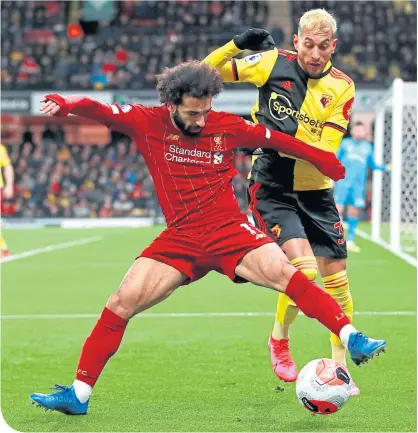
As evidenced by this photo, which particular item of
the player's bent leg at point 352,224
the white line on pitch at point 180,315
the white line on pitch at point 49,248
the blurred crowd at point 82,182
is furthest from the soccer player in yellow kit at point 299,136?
the blurred crowd at point 82,182

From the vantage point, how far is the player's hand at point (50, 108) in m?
4.88

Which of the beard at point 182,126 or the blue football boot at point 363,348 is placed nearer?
the blue football boot at point 363,348

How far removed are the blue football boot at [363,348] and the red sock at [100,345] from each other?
124 cm

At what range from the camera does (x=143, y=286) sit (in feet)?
16.6

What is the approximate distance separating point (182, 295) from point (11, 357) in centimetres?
412

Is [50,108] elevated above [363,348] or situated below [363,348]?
above

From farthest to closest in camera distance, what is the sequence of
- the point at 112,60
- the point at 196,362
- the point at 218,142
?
the point at 112,60 < the point at 196,362 < the point at 218,142

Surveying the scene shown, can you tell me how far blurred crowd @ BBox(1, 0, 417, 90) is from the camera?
31391 millimetres

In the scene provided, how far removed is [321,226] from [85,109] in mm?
1865

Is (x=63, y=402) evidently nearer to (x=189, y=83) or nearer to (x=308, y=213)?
(x=189, y=83)

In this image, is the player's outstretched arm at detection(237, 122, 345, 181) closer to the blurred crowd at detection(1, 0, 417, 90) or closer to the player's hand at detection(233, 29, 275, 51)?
the player's hand at detection(233, 29, 275, 51)

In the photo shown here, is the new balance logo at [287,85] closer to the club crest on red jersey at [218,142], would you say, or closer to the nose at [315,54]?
the nose at [315,54]

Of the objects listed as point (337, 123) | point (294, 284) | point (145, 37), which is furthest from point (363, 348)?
point (145, 37)

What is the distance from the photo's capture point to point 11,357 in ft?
23.1
